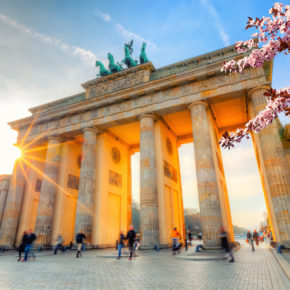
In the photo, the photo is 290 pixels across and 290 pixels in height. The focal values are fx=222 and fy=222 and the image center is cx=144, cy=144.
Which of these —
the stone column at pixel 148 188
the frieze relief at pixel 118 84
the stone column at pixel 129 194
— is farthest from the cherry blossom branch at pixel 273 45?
the stone column at pixel 129 194

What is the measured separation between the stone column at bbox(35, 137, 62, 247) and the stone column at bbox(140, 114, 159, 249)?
9287mm

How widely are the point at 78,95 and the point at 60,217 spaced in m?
12.7

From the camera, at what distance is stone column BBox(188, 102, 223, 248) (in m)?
14.0

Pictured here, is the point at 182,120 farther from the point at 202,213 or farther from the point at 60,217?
the point at 60,217

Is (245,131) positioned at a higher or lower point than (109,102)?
lower

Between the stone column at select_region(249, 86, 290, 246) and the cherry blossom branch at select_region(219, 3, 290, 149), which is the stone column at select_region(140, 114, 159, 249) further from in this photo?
the cherry blossom branch at select_region(219, 3, 290, 149)

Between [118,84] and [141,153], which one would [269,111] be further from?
[118,84]

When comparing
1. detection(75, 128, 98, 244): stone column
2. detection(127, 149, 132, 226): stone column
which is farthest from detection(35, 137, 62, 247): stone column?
detection(127, 149, 132, 226): stone column

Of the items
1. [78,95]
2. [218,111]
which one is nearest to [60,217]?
[78,95]

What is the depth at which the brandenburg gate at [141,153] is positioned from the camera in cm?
1517

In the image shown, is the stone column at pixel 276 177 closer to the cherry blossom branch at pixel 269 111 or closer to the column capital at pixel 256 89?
the column capital at pixel 256 89

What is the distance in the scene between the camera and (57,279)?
20.4 feet

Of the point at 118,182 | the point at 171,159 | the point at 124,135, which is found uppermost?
the point at 124,135

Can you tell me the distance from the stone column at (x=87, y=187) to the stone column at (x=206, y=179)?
9.28 meters
